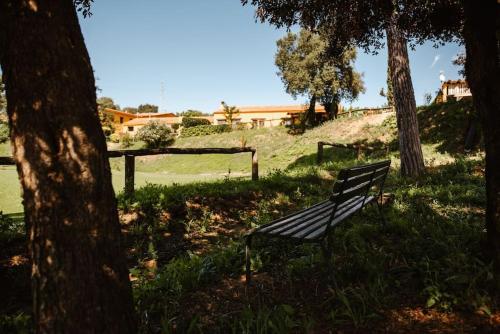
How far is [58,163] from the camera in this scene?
2.27 m

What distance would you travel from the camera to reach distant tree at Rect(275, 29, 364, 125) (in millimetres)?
35719

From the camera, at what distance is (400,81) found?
982 cm

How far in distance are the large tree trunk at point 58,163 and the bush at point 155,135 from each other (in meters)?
35.5

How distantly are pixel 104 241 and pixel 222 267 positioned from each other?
77.0 inches

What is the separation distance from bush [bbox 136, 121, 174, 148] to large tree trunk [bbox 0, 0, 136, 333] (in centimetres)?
3546

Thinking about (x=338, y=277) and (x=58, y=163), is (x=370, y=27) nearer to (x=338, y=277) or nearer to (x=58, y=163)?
(x=338, y=277)

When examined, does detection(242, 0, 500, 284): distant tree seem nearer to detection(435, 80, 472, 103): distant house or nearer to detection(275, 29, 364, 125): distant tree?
detection(435, 80, 472, 103): distant house

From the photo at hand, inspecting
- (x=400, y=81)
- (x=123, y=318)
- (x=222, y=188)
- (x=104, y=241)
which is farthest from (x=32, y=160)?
(x=400, y=81)

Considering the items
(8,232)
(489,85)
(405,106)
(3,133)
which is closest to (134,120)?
(3,133)

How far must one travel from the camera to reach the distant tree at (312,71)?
35719mm

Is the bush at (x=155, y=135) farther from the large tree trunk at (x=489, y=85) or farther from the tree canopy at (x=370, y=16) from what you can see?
the large tree trunk at (x=489, y=85)

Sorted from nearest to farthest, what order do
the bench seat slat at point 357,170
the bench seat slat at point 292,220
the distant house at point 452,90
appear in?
the bench seat slat at point 357,170, the bench seat slat at point 292,220, the distant house at point 452,90

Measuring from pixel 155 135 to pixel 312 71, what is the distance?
1738cm

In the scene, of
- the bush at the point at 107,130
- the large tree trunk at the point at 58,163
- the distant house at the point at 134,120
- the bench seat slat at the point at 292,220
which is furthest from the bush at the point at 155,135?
the large tree trunk at the point at 58,163
